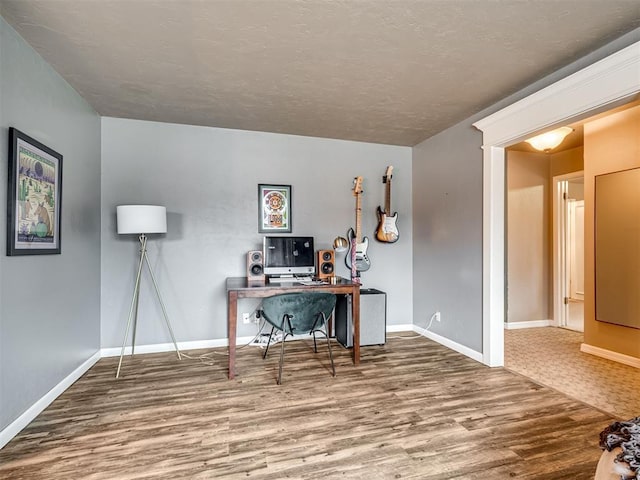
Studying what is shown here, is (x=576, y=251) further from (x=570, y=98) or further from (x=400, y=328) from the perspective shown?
(x=570, y=98)

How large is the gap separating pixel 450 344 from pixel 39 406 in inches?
132

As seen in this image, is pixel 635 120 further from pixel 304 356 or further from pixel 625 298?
pixel 304 356

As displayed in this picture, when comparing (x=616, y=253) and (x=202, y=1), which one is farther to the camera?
(x=616, y=253)

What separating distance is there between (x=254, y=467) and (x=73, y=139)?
2.67 m

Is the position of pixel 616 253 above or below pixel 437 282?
above

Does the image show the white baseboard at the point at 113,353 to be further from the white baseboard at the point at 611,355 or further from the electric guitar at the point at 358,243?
the white baseboard at the point at 611,355

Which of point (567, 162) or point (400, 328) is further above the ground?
point (567, 162)

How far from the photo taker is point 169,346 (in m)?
3.27

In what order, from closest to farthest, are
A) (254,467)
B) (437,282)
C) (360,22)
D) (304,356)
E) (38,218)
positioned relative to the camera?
1. (254,467)
2. (360,22)
3. (38,218)
4. (304,356)
5. (437,282)

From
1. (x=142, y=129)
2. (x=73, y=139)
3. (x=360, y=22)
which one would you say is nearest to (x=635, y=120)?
(x=360, y=22)

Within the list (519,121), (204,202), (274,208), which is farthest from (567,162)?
(204,202)

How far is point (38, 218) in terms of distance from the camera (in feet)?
6.83

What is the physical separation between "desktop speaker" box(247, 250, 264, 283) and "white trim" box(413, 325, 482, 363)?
198cm

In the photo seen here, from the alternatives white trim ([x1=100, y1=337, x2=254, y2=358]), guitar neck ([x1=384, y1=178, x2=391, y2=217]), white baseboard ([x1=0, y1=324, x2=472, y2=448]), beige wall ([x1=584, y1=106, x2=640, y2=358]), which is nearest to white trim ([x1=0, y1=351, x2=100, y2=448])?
white baseboard ([x1=0, y1=324, x2=472, y2=448])
